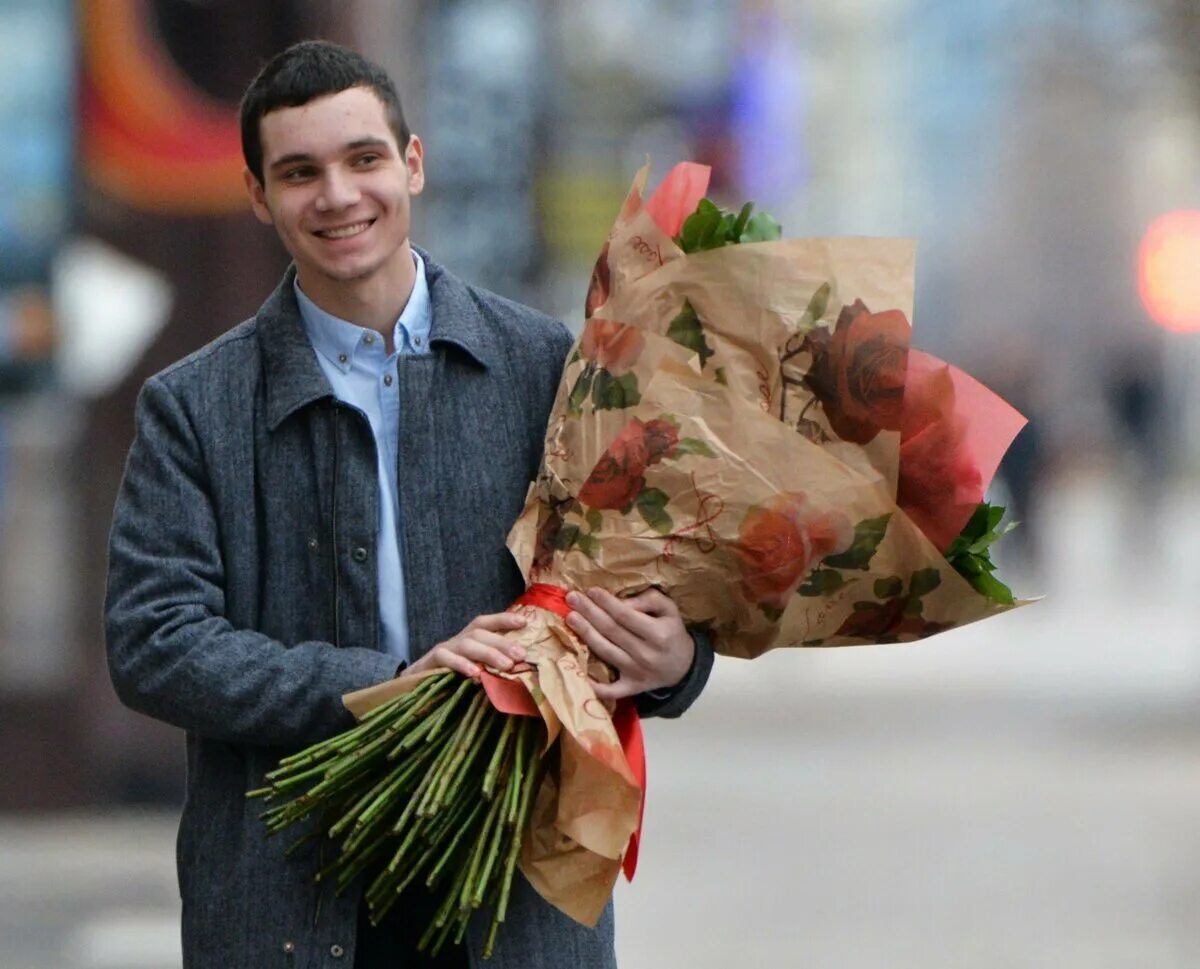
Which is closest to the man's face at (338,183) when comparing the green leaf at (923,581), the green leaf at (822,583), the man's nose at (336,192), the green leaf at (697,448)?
the man's nose at (336,192)

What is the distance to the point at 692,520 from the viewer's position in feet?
10.3

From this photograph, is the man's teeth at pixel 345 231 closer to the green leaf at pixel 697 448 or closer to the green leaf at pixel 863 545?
the green leaf at pixel 697 448

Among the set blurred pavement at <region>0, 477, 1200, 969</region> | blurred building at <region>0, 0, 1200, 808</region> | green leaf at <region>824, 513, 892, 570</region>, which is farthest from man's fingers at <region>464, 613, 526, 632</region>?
blurred building at <region>0, 0, 1200, 808</region>

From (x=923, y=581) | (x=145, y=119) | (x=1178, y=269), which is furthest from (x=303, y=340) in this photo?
(x=1178, y=269)

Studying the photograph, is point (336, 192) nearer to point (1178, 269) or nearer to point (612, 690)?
point (612, 690)

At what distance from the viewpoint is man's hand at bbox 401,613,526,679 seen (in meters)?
3.07

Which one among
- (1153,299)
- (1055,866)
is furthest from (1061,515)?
(1055,866)

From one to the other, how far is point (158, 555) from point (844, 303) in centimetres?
92

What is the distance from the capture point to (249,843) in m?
3.26

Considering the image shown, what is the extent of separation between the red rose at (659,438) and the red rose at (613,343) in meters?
0.08

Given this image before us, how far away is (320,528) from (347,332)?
0.26 meters

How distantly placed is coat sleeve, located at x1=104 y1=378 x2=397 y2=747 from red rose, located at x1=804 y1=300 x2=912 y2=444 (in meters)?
0.64

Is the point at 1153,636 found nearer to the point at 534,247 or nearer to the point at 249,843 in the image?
the point at 534,247

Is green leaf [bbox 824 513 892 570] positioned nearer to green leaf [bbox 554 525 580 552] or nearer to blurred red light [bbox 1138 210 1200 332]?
green leaf [bbox 554 525 580 552]
